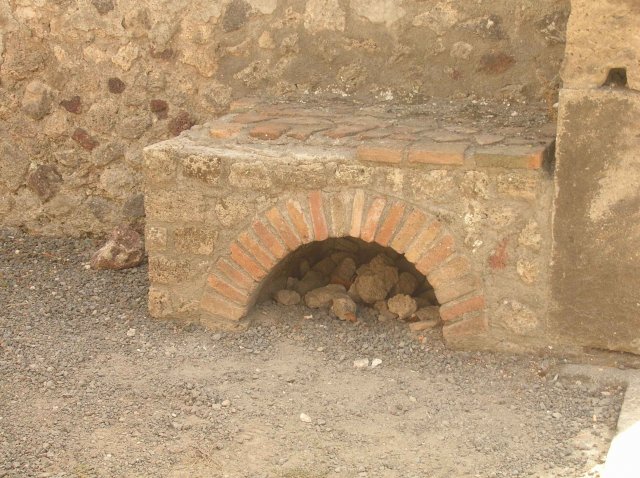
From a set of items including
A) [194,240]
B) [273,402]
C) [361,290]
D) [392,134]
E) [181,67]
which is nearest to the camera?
[273,402]

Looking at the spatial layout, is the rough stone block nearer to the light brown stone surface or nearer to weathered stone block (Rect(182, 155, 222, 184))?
the light brown stone surface

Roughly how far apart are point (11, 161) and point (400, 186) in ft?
8.07

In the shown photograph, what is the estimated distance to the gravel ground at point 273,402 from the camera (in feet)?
10.3

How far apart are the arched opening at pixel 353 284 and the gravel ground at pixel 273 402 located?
96 mm

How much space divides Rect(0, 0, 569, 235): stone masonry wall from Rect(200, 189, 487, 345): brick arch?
966mm

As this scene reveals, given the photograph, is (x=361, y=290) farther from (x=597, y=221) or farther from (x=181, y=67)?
(x=181, y=67)

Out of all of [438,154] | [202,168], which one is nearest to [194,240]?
[202,168]

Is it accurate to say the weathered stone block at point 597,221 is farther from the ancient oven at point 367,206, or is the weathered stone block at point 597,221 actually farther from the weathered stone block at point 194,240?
the weathered stone block at point 194,240

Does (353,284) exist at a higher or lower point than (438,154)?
lower

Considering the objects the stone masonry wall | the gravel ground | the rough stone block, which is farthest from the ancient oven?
the stone masonry wall

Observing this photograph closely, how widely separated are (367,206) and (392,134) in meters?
0.36

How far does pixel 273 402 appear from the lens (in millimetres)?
3535

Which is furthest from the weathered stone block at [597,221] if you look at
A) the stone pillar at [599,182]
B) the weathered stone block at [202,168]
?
the weathered stone block at [202,168]

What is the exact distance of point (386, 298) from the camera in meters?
4.32
